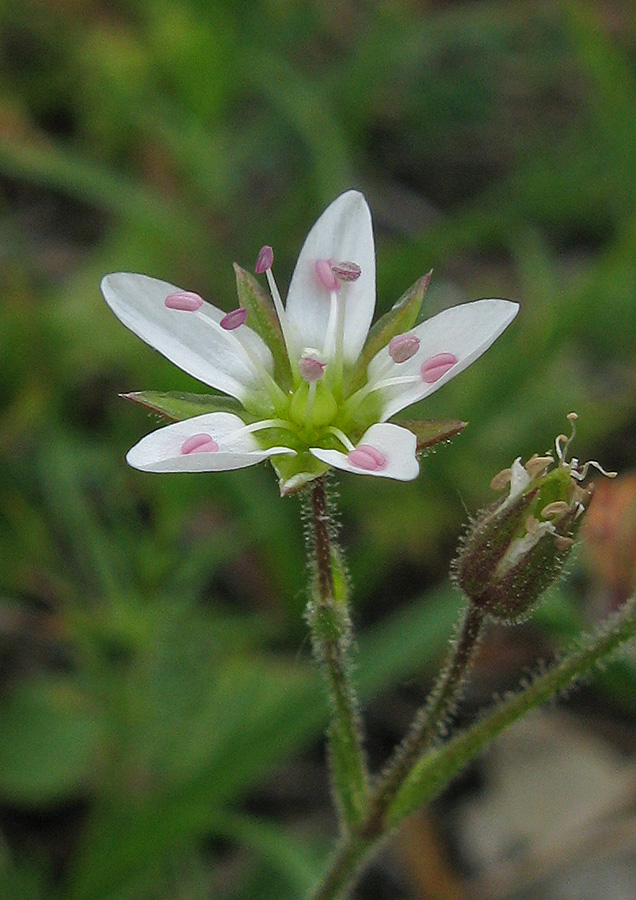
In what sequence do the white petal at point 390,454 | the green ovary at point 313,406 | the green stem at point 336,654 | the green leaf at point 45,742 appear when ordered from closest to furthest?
1. the white petal at point 390,454
2. the green stem at point 336,654
3. the green ovary at point 313,406
4. the green leaf at point 45,742

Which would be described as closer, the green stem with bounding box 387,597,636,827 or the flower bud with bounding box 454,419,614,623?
the flower bud with bounding box 454,419,614,623

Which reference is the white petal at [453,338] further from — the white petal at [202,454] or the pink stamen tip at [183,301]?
the pink stamen tip at [183,301]

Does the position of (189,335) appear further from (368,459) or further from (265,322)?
(368,459)

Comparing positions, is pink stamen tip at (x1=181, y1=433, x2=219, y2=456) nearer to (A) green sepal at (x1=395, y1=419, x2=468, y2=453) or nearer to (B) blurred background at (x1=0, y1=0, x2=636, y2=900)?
(A) green sepal at (x1=395, y1=419, x2=468, y2=453)

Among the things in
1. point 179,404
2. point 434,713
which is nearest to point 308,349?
point 179,404

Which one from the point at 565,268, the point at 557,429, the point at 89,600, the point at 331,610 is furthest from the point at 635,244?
the point at 331,610

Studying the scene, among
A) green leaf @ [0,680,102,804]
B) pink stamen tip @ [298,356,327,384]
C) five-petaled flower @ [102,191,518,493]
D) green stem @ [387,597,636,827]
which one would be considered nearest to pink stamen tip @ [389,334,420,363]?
five-petaled flower @ [102,191,518,493]

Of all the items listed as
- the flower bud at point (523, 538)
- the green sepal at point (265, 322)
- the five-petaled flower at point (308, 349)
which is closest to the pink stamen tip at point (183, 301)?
the five-petaled flower at point (308, 349)

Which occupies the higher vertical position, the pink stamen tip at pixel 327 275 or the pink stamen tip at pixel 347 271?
the pink stamen tip at pixel 347 271
